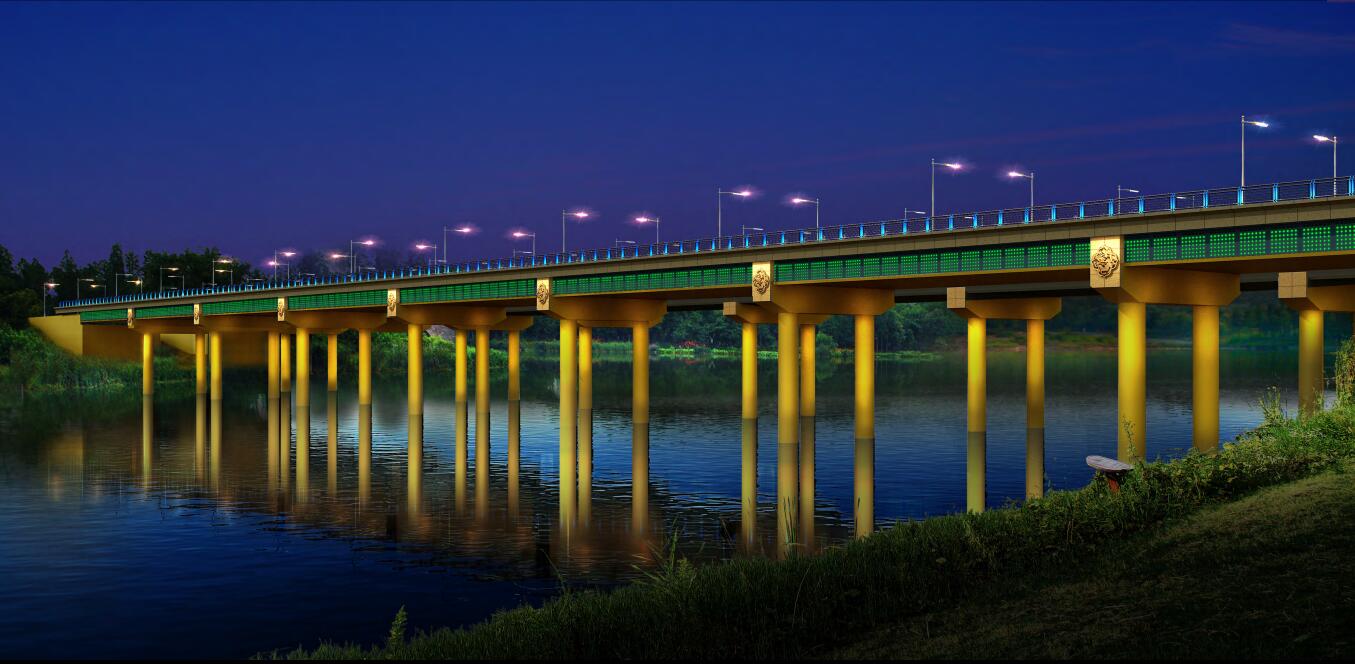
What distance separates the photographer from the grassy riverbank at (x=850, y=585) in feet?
64.5

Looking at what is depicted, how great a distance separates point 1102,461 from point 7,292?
174366 mm

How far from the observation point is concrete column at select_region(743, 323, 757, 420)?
79.1 meters

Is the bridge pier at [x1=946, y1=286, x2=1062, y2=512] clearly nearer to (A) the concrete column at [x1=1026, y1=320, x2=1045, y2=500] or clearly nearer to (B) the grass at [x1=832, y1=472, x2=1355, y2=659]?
(A) the concrete column at [x1=1026, y1=320, x2=1045, y2=500]

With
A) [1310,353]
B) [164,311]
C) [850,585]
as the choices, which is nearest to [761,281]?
[1310,353]

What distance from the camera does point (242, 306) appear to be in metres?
117

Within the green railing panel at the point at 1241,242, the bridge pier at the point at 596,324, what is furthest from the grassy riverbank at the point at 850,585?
the bridge pier at the point at 596,324

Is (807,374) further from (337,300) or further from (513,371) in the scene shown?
(337,300)

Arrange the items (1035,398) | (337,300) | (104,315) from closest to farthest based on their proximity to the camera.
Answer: (1035,398) → (337,300) → (104,315)

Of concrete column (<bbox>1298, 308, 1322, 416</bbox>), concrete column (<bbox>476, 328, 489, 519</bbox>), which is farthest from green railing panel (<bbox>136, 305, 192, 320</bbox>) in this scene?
concrete column (<bbox>1298, 308, 1322, 416</bbox>)

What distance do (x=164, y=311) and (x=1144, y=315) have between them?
4305 inches

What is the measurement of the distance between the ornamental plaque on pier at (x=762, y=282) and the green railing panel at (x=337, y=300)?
43458mm

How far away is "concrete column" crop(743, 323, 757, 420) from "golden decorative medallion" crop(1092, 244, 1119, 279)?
33109mm

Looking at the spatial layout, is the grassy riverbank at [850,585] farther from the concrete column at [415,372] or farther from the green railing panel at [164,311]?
the green railing panel at [164,311]

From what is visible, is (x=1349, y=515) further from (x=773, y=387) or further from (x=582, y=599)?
(x=773, y=387)
